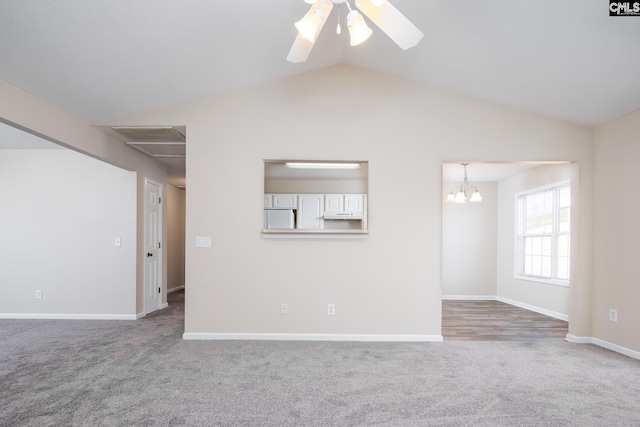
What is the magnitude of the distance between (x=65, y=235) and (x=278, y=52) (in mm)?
3925

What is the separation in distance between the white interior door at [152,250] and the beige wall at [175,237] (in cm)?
180


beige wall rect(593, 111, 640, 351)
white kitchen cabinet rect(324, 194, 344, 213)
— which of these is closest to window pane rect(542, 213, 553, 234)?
beige wall rect(593, 111, 640, 351)

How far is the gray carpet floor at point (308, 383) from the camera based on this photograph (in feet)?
7.32

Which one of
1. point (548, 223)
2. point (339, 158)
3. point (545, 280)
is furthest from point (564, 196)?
point (339, 158)

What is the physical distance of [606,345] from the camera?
3.64 m

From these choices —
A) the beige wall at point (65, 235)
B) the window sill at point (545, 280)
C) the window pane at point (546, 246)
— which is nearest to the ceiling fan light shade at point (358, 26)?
the beige wall at point (65, 235)

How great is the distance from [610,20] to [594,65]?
0.54m

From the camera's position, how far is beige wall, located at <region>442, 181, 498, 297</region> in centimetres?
684

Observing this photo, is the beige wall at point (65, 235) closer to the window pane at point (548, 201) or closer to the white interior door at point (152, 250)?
the white interior door at point (152, 250)

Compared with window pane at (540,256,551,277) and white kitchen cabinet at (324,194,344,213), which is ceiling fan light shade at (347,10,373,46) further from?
window pane at (540,256,551,277)

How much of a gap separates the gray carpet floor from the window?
6.73 ft

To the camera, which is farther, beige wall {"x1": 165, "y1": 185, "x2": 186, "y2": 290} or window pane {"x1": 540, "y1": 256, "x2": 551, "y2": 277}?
beige wall {"x1": 165, "y1": 185, "x2": 186, "y2": 290}

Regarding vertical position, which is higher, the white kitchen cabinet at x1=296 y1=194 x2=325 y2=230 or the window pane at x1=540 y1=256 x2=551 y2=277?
the white kitchen cabinet at x1=296 y1=194 x2=325 y2=230

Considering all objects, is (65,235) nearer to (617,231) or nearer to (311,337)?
(311,337)
